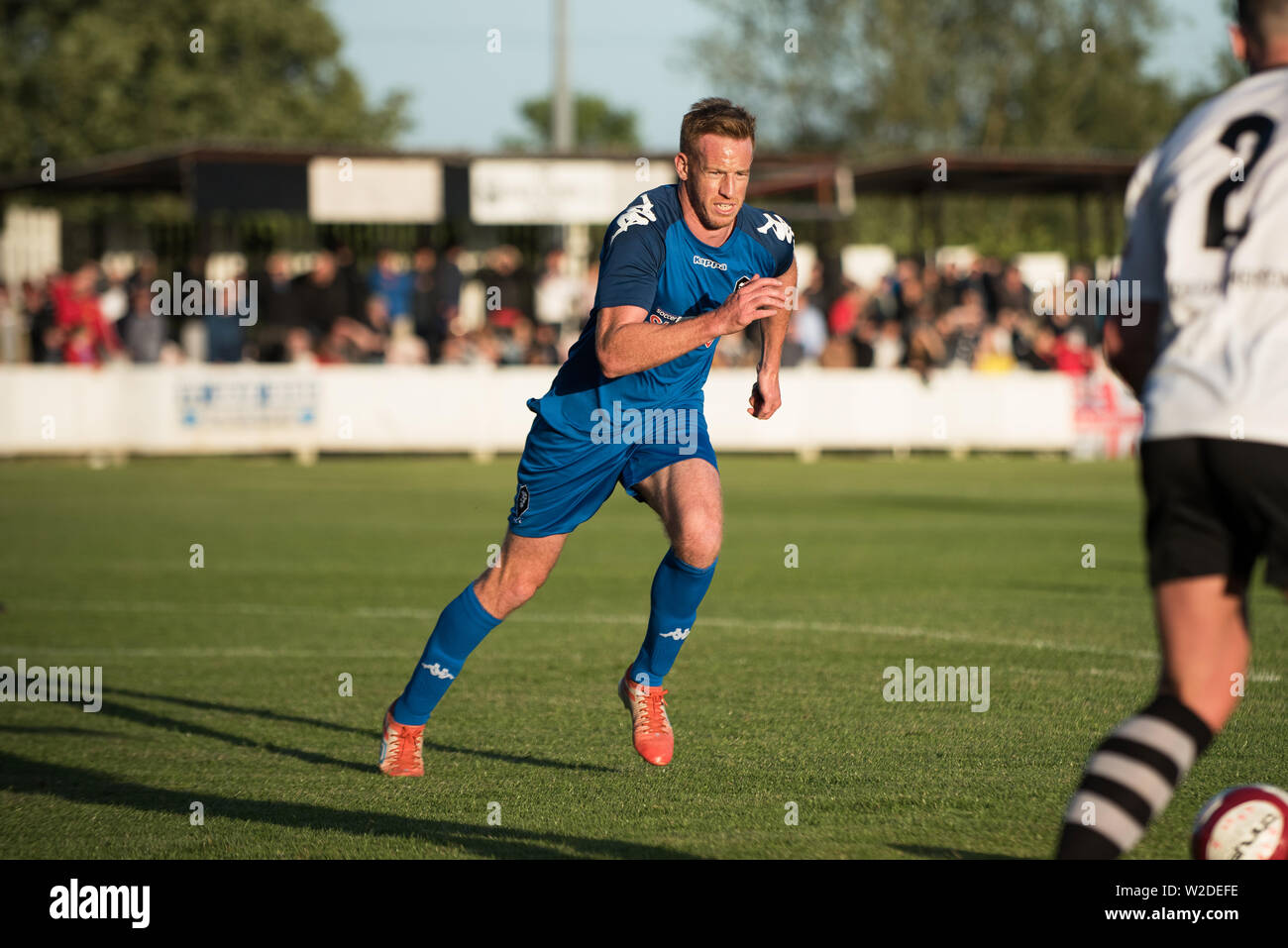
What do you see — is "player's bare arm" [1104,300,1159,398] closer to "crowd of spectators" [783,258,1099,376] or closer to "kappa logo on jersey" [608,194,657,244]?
"kappa logo on jersey" [608,194,657,244]

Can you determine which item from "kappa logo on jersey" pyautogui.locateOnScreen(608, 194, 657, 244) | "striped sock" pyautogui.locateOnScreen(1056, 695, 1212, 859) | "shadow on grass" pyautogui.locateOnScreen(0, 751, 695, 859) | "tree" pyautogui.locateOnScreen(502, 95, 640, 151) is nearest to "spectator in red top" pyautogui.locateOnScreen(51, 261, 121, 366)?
"shadow on grass" pyautogui.locateOnScreen(0, 751, 695, 859)

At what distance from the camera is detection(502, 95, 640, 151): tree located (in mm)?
120500

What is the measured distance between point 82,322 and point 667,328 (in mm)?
19794

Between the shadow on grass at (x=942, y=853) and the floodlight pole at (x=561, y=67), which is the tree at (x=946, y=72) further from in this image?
the shadow on grass at (x=942, y=853)

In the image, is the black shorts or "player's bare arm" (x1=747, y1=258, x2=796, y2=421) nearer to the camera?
the black shorts

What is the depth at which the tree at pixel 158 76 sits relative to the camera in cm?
4631

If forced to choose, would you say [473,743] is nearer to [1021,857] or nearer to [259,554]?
[1021,857]

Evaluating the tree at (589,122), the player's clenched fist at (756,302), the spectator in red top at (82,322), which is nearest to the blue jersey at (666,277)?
the player's clenched fist at (756,302)

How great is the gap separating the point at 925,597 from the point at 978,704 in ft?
11.5

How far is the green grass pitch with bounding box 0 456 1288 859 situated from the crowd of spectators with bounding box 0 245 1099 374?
24.2 ft

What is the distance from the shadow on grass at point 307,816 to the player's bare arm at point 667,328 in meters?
1.50

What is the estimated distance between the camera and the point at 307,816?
529 cm

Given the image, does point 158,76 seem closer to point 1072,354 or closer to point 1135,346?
point 1072,354

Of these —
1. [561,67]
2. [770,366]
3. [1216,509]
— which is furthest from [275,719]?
[561,67]
